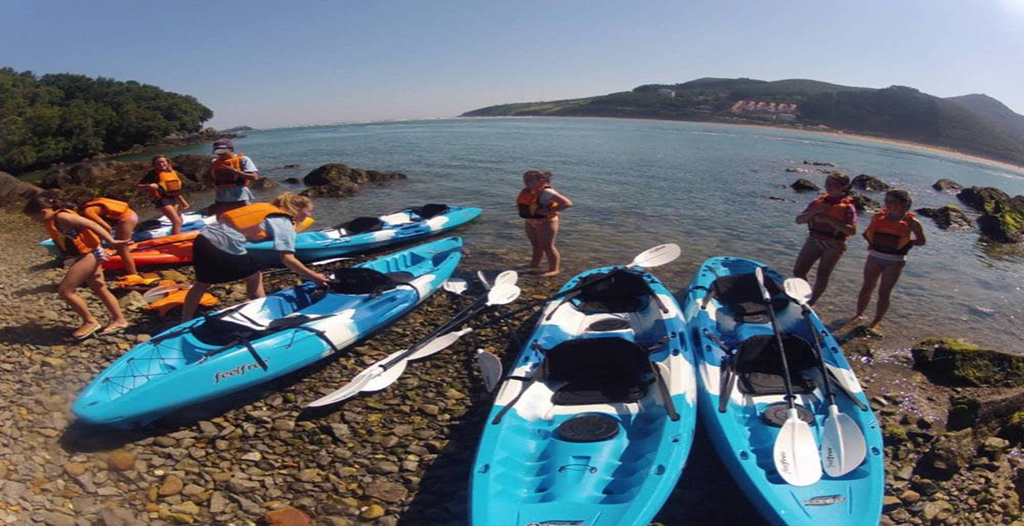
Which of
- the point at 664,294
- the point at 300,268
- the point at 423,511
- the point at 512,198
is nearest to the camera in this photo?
the point at 423,511

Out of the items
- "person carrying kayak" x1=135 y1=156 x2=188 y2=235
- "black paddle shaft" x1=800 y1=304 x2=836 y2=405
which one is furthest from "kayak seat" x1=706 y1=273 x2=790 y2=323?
"person carrying kayak" x1=135 y1=156 x2=188 y2=235

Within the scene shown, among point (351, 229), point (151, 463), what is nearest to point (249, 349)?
point (151, 463)

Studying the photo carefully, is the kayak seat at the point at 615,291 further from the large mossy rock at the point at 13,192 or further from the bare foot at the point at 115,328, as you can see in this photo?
the large mossy rock at the point at 13,192

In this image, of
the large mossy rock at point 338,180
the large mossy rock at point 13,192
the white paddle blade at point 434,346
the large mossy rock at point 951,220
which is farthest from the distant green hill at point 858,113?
the large mossy rock at point 13,192

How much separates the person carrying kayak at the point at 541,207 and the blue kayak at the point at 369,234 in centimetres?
373

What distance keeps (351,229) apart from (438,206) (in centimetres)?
290

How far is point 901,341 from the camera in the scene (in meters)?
7.17

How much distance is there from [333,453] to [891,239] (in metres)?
7.33

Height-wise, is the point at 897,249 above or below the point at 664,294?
above

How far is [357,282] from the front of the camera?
6996 millimetres

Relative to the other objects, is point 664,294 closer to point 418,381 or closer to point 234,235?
point 418,381

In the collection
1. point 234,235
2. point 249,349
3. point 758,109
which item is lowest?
point 249,349

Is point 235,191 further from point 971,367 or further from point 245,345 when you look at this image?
point 971,367

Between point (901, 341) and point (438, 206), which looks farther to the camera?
point (438, 206)
